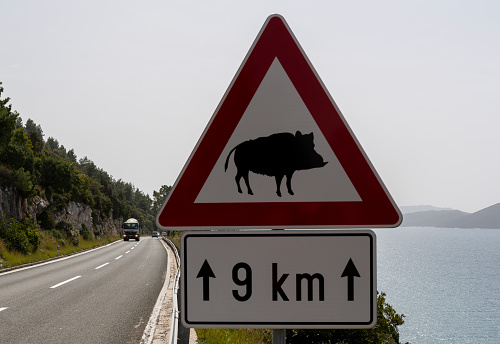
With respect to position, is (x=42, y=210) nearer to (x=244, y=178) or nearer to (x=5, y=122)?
(x=5, y=122)

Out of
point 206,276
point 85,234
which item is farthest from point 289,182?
point 85,234

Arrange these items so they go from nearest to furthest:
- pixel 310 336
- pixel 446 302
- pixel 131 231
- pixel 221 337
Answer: pixel 221 337
pixel 310 336
pixel 131 231
pixel 446 302

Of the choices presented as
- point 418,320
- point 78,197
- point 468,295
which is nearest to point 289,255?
point 78,197

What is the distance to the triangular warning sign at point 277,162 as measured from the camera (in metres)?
2.00

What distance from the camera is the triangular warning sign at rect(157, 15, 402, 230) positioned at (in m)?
2.00

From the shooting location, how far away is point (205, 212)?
2.07 metres

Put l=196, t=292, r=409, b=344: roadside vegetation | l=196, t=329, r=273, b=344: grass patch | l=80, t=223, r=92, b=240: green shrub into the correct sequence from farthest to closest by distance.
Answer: l=80, t=223, r=92, b=240: green shrub < l=196, t=292, r=409, b=344: roadside vegetation < l=196, t=329, r=273, b=344: grass patch

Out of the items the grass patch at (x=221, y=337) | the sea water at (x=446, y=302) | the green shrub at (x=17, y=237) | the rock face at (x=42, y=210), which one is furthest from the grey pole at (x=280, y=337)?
the sea water at (x=446, y=302)

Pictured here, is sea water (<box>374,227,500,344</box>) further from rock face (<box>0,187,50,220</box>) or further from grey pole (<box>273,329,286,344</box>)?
grey pole (<box>273,329,286,344</box>)

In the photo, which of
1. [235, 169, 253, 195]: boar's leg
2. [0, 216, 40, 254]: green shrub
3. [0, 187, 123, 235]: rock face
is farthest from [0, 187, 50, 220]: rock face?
[235, 169, 253, 195]: boar's leg

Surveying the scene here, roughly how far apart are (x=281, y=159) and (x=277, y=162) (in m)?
0.02

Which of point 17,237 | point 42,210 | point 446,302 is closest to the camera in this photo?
point 17,237

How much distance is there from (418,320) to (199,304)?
72.7 meters

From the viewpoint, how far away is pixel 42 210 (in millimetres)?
46562
